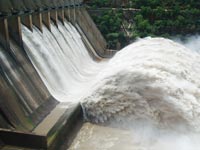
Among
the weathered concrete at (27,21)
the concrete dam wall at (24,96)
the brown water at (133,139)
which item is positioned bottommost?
the brown water at (133,139)

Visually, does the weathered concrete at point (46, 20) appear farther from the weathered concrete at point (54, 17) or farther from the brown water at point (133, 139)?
the brown water at point (133, 139)

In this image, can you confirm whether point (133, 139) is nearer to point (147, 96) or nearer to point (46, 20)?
point (147, 96)

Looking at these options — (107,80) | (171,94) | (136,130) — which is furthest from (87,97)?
(171,94)

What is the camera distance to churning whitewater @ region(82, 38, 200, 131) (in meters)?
6.83

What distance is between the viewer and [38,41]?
8.66m

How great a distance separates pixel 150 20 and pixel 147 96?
11.3 meters

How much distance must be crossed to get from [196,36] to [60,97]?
36.6 feet

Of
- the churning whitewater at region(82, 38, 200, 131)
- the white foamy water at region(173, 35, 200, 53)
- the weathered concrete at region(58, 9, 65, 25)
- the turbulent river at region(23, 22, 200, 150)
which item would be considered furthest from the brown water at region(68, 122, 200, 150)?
the white foamy water at region(173, 35, 200, 53)

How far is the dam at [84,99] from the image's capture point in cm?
614

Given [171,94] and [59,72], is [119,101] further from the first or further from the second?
[59,72]

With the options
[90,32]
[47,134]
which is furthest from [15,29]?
[90,32]

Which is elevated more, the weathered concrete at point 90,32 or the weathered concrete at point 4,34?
the weathered concrete at point 4,34

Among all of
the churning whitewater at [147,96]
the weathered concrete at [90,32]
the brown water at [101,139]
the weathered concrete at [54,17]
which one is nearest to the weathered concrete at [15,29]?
the churning whitewater at [147,96]

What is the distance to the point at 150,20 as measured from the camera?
57.7ft
